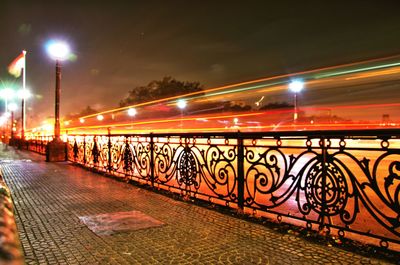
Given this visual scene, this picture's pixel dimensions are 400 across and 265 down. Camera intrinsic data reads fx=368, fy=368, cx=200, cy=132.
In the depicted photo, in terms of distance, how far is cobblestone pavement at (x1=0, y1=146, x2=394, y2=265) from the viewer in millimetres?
4441

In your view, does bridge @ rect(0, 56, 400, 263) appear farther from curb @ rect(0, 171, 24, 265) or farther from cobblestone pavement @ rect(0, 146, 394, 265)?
curb @ rect(0, 171, 24, 265)

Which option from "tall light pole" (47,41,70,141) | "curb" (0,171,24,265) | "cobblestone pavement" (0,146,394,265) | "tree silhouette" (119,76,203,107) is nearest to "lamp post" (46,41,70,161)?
"tall light pole" (47,41,70,141)

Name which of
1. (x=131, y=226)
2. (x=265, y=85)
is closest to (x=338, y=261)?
(x=131, y=226)

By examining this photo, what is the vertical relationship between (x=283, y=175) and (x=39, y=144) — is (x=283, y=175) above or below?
below

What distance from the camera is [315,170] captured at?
17.6 feet

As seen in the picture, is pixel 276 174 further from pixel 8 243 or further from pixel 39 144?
pixel 39 144

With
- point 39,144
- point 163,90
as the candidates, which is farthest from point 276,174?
point 163,90

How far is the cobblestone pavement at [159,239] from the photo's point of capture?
4441 millimetres

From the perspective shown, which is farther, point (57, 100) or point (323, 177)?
point (57, 100)

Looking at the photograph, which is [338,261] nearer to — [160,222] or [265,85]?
[160,222]

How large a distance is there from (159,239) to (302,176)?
265cm

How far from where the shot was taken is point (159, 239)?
5.22 meters

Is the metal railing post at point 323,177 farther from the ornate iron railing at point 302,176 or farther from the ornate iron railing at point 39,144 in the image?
the ornate iron railing at point 39,144

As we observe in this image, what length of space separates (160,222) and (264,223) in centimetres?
172
